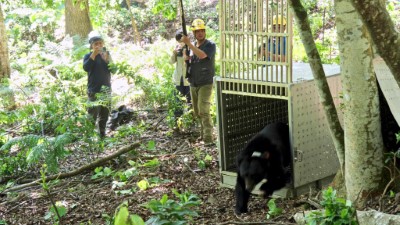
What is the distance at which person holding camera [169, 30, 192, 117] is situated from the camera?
363 inches

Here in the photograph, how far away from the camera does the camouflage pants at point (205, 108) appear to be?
8750mm

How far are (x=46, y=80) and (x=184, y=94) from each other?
3334 millimetres

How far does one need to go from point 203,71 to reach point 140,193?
2.53 m

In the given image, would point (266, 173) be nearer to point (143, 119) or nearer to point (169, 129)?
point (169, 129)

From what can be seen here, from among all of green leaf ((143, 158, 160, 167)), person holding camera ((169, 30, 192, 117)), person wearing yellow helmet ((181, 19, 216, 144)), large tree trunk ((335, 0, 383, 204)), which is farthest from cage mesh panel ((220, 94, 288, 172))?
large tree trunk ((335, 0, 383, 204))

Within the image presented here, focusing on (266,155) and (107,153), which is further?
(107,153)

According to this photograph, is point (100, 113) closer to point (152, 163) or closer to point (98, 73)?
point (98, 73)

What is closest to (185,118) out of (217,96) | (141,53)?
(217,96)

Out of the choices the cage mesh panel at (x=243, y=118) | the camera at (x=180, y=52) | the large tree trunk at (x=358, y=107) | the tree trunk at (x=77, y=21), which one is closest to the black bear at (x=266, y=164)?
the cage mesh panel at (x=243, y=118)

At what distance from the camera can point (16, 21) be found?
21.7 meters

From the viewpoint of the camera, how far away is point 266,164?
20.9 feet

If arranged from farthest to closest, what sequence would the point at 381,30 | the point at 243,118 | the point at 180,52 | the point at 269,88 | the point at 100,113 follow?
the point at 100,113
the point at 180,52
the point at 243,118
the point at 269,88
the point at 381,30

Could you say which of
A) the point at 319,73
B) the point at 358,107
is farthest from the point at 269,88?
the point at 358,107

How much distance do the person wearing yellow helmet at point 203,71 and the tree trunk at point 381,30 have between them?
545 cm
